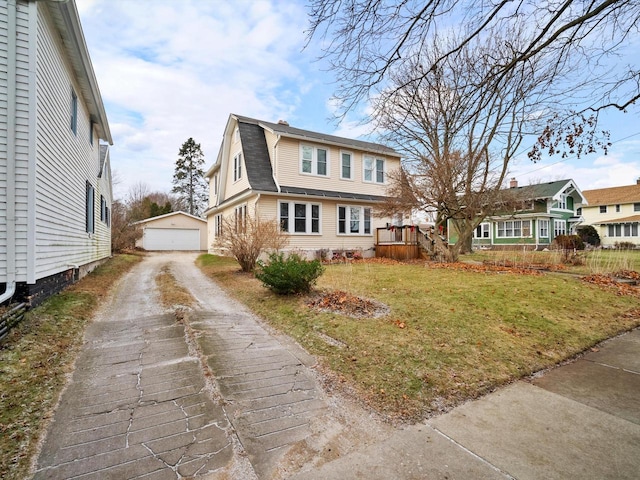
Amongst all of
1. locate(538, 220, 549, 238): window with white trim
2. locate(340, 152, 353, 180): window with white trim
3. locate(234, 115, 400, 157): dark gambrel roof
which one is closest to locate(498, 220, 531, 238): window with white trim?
locate(538, 220, 549, 238): window with white trim

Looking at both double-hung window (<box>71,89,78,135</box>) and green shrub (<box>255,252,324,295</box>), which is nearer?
green shrub (<box>255,252,324,295</box>)

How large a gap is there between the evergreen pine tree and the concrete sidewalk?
46118 millimetres

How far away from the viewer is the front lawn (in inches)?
139

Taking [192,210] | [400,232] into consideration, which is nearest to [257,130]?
[400,232]

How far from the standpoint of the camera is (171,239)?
29156 mm

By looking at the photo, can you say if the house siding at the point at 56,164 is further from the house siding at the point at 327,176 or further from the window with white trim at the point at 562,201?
the window with white trim at the point at 562,201

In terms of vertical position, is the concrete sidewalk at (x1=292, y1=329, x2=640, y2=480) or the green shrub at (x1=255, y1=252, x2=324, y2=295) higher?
the green shrub at (x1=255, y1=252, x2=324, y2=295)

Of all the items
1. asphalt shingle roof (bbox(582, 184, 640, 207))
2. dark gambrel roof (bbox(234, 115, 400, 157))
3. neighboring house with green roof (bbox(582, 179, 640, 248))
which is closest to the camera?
dark gambrel roof (bbox(234, 115, 400, 157))

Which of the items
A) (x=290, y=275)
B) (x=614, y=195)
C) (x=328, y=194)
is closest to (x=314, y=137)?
(x=328, y=194)

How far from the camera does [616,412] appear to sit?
119 inches

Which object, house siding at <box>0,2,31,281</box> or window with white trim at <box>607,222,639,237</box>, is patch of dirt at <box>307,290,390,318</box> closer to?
house siding at <box>0,2,31,281</box>

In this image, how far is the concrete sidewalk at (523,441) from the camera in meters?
2.23

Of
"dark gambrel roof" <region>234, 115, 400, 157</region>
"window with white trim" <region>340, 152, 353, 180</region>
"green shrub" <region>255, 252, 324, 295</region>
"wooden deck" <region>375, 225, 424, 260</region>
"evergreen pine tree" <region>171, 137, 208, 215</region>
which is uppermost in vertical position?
"evergreen pine tree" <region>171, 137, 208, 215</region>

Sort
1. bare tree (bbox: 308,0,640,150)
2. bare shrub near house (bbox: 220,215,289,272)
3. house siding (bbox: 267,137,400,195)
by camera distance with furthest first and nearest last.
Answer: house siding (bbox: 267,137,400,195) → bare shrub near house (bbox: 220,215,289,272) → bare tree (bbox: 308,0,640,150)
